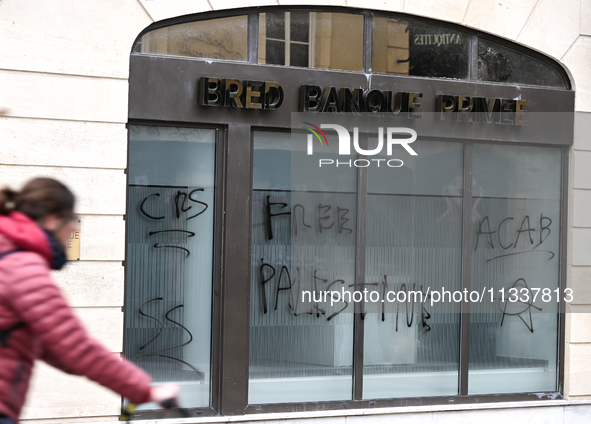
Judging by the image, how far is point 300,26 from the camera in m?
6.99

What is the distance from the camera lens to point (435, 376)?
24.4 ft

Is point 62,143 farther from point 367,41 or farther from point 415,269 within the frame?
point 415,269

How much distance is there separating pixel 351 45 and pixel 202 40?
57.5 inches

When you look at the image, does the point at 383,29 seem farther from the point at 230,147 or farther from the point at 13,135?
the point at 13,135

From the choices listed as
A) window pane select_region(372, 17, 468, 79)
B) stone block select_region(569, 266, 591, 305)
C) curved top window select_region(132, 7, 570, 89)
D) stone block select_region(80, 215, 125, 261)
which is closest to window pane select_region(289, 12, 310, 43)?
curved top window select_region(132, 7, 570, 89)

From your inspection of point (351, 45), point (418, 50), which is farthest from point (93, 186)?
point (418, 50)

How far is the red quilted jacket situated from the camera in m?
2.30

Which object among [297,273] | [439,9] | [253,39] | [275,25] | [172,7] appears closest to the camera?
[172,7]

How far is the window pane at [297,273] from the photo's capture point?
689cm

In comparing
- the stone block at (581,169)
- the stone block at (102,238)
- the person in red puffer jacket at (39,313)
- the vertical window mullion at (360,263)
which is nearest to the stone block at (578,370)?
the stone block at (581,169)

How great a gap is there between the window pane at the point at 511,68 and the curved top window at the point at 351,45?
0.01 m

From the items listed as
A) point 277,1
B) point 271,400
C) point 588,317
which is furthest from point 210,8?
point 588,317

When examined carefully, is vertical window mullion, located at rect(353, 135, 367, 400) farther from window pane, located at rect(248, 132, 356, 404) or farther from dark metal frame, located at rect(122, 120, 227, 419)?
dark metal frame, located at rect(122, 120, 227, 419)

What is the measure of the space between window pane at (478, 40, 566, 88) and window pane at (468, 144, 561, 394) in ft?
2.32
